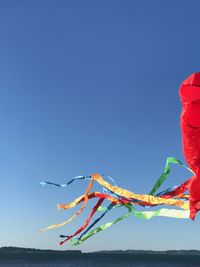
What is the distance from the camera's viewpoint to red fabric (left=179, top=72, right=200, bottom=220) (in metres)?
5.33

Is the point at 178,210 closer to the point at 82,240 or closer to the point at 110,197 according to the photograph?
the point at 110,197

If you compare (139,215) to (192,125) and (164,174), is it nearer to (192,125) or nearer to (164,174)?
(164,174)

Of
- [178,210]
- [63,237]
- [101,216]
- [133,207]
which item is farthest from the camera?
[63,237]

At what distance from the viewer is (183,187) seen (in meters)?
6.77

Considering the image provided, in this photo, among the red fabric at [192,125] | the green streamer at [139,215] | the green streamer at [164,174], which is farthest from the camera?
the green streamer at [164,174]

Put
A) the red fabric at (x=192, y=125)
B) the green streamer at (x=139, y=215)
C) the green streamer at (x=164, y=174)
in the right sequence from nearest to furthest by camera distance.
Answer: the red fabric at (x=192, y=125) < the green streamer at (x=139, y=215) < the green streamer at (x=164, y=174)

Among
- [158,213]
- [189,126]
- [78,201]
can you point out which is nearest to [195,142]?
[189,126]

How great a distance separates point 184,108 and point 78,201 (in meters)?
3.25

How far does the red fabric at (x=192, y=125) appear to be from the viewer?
17.5 ft

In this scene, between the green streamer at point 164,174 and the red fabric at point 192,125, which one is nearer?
the red fabric at point 192,125

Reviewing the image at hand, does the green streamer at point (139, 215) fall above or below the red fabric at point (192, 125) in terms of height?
below

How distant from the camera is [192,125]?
5.49m

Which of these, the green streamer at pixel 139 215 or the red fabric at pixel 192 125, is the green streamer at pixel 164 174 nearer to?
the green streamer at pixel 139 215

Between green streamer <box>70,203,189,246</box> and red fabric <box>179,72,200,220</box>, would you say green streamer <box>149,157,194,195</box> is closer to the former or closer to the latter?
green streamer <box>70,203,189,246</box>
